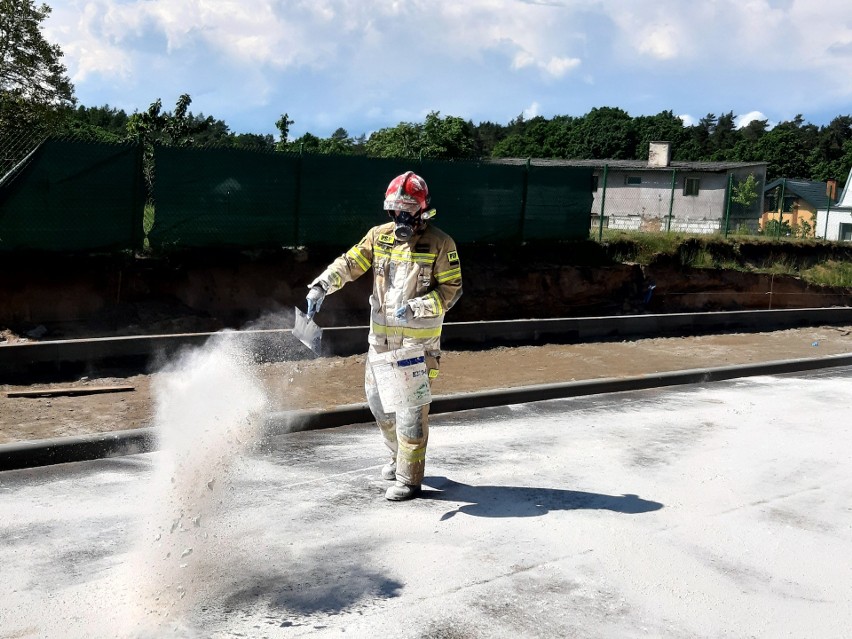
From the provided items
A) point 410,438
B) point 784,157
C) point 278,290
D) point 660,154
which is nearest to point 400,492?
point 410,438

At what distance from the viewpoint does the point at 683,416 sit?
372 inches

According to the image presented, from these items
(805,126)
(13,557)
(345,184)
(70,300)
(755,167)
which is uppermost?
(805,126)

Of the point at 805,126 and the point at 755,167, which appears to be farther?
the point at 805,126

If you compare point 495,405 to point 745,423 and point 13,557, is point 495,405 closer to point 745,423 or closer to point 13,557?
point 745,423

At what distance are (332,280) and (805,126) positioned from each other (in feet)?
458

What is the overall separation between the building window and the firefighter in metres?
48.7

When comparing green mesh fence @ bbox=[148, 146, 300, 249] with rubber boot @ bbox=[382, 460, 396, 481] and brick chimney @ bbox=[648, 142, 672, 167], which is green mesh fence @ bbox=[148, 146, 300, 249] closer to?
rubber boot @ bbox=[382, 460, 396, 481]

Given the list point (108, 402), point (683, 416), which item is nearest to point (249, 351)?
point (108, 402)

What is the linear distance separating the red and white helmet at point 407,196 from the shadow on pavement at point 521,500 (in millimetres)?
2076

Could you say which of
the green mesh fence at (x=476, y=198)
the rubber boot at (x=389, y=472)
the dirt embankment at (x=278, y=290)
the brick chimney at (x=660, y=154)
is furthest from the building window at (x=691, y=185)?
the rubber boot at (x=389, y=472)

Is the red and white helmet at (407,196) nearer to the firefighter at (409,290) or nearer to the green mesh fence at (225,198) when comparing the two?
the firefighter at (409,290)

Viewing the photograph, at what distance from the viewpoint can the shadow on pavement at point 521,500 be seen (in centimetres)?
607

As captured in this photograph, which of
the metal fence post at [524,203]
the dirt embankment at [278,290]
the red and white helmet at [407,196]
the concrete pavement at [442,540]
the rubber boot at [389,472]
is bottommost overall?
the concrete pavement at [442,540]

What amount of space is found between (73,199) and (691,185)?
45.5 metres
